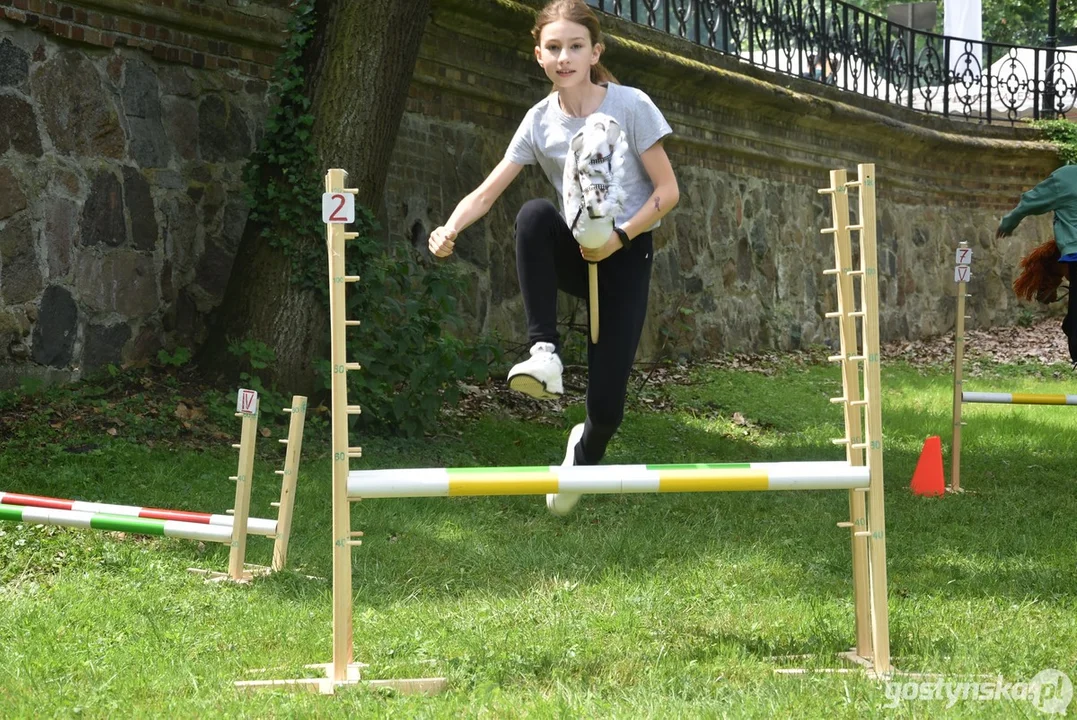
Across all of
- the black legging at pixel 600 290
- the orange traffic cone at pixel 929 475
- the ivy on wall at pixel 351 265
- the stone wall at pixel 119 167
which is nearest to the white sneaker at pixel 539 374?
the black legging at pixel 600 290

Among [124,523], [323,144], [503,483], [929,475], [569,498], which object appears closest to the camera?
[503,483]

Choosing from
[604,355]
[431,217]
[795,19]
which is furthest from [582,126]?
[795,19]

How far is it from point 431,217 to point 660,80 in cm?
347

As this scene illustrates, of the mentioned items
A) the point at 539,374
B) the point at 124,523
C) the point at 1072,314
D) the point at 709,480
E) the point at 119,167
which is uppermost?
the point at 119,167

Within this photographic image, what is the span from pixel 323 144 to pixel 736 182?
23.6ft

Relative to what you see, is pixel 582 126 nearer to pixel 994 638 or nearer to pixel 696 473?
pixel 696 473

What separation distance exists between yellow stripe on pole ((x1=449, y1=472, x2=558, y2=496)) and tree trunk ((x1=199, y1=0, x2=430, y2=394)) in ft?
14.4

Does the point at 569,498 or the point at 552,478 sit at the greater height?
the point at 552,478

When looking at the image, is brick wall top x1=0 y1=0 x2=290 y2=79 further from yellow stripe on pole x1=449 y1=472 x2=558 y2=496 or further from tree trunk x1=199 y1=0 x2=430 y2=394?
yellow stripe on pole x1=449 y1=472 x2=558 y2=496

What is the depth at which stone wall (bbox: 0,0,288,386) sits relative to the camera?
734cm

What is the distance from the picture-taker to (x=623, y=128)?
4547mm

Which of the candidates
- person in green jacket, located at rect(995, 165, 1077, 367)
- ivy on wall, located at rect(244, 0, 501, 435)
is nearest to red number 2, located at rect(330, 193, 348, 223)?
ivy on wall, located at rect(244, 0, 501, 435)

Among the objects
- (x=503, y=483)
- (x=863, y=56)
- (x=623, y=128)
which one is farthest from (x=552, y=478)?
(x=863, y=56)

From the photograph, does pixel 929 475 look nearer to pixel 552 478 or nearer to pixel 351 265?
pixel 351 265
